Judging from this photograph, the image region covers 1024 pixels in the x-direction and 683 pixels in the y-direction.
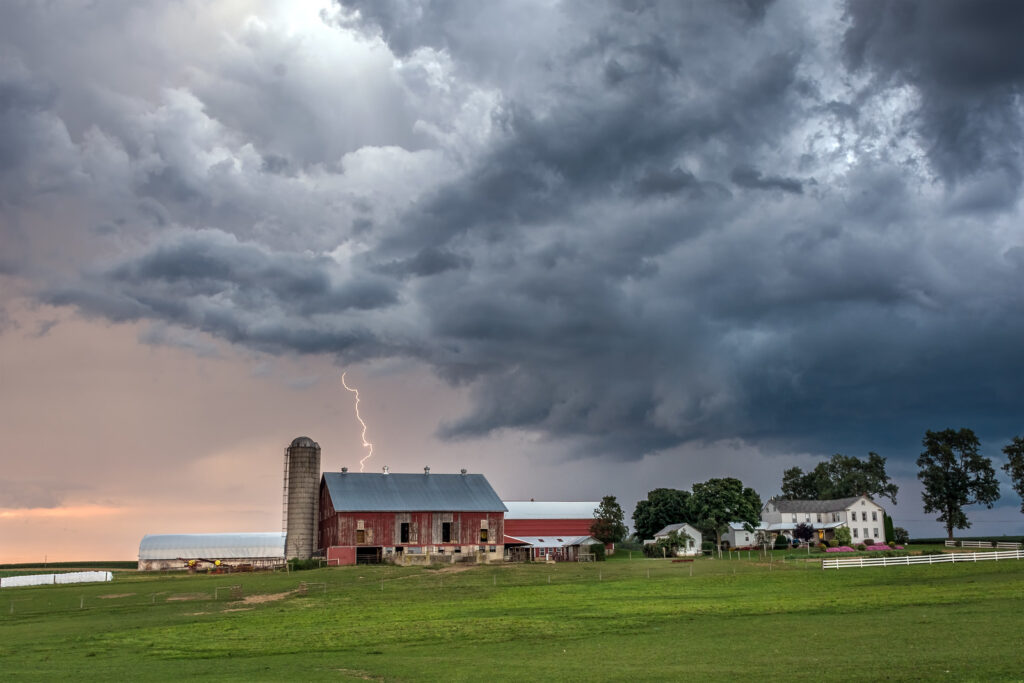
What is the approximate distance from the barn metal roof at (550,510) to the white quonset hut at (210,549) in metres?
36.9

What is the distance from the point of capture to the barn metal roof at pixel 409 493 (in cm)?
9925

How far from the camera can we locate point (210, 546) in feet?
336

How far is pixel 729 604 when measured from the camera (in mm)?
48000

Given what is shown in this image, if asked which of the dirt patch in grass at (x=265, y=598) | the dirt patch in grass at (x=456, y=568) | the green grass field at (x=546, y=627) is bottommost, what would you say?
the dirt patch in grass at (x=456, y=568)

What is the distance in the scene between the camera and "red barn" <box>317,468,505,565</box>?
317 feet

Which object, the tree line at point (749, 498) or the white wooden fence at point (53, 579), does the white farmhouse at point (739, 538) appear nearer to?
the tree line at point (749, 498)

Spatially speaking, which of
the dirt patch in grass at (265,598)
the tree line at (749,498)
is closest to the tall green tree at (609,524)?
the tree line at (749,498)

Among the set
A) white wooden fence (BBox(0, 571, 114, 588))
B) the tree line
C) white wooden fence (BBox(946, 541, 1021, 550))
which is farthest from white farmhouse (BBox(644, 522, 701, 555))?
white wooden fence (BBox(0, 571, 114, 588))

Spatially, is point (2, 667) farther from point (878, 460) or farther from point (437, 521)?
point (878, 460)

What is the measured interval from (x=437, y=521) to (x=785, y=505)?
72779mm

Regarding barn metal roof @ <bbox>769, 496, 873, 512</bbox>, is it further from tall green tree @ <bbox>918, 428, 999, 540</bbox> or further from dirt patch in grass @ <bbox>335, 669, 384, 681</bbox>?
dirt patch in grass @ <bbox>335, 669, 384, 681</bbox>

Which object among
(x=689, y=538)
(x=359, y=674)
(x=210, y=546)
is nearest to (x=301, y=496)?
(x=210, y=546)

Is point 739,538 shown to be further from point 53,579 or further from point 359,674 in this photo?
point 359,674

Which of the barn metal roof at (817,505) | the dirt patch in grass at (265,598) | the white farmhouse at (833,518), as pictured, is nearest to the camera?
the dirt patch in grass at (265,598)
